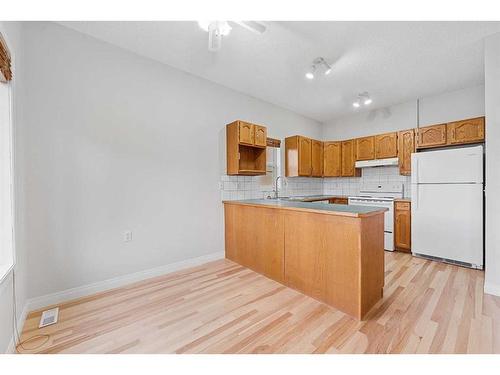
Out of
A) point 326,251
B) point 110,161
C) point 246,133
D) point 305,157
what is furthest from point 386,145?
point 110,161

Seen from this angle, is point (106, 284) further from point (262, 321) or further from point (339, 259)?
point (339, 259)

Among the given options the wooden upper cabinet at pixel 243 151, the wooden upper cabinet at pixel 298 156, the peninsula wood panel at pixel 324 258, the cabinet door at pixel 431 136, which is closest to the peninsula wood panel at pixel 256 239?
the peninsula wood panel at pixel 324 258

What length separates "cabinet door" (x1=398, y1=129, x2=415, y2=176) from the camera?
11.7ft

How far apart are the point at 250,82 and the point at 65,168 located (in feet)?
7.94

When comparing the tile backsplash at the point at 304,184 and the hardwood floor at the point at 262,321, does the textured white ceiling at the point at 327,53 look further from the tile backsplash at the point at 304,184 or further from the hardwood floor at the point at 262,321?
the hardwood floor at the point at 262,321

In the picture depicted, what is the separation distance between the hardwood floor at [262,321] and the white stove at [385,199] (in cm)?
110

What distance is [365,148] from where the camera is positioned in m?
4.12

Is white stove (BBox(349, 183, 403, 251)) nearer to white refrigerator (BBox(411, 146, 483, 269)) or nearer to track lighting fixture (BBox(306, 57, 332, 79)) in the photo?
white refrigerator (BBox(411, 146, 483, 269))

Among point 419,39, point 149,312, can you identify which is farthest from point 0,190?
point 419,39

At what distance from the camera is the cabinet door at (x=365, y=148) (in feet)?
13.2

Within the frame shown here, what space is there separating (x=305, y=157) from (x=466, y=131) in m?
2.27

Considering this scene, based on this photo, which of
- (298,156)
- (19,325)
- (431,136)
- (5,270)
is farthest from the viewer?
(298,156)

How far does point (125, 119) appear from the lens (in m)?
2.38

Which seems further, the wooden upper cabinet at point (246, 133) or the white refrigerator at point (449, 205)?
the wooden upper cabinet at point (246, 133)
